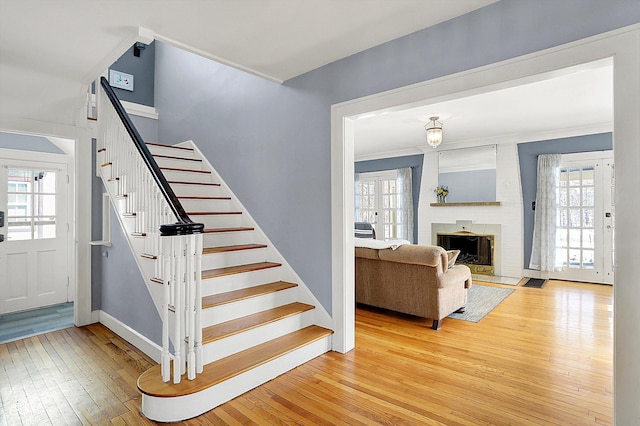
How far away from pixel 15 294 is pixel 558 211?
783 cm

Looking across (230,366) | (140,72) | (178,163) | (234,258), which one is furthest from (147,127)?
(230,366)

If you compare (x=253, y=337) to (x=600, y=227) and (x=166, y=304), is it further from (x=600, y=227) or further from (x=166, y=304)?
(x=600, y=227)

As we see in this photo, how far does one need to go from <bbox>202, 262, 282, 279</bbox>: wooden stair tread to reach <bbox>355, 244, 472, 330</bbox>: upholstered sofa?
3.71 feet

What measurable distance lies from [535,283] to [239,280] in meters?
4.89

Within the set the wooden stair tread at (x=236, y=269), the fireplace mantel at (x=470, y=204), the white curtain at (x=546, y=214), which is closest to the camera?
the wooden stair tread at (x=236, y=269)

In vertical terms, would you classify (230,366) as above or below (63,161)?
below

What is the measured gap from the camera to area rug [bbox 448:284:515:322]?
395 cm

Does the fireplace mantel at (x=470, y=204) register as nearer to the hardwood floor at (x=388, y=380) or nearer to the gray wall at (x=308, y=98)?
the hardwood floor at (x=388, y=380)

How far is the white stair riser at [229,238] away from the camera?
11.6 ft

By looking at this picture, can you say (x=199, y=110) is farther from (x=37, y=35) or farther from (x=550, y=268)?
(x=550, y=268)

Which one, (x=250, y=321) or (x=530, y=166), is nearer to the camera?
(x=250, y=321)

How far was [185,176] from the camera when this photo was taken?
13.8 ft

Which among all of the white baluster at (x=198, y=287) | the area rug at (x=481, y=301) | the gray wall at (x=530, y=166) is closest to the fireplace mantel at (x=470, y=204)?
the gray wall at (x=530, y=166)

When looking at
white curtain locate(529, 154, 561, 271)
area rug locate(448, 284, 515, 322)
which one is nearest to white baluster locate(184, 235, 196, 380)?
area rug locate(448, 284, 515, 322)
